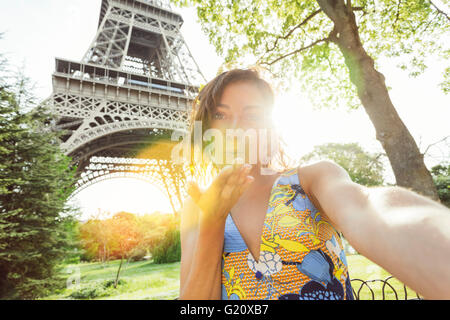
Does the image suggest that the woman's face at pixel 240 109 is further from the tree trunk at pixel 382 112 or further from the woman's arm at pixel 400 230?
the tree trunk at pixel 382 112

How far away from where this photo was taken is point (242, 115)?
1.43 meters

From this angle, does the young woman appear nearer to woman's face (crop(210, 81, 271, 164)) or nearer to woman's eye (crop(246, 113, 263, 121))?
woman's face (crop(210, 81, 271, 164))

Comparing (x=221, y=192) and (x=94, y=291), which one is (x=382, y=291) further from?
(x=94, y=291)

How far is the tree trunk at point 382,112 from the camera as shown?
13.1ft

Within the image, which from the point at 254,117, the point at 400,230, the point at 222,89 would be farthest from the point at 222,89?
the point at 400,230

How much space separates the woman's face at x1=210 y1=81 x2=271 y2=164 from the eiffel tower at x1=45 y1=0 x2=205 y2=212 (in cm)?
1095

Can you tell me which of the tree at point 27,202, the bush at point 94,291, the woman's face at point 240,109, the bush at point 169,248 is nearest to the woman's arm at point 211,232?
the woman's face at point 240,109

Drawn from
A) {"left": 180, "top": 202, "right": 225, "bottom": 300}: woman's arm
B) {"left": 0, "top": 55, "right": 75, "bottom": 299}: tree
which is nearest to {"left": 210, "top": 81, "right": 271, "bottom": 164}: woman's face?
{"left": 180, "top": 202, "right": 225, "bottom": 300}: woman's arm

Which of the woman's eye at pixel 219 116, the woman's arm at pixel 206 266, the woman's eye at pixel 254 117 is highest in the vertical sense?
the woman's eye at pixel 219 116

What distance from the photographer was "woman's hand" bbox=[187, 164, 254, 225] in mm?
787

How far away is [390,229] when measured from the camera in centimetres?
64

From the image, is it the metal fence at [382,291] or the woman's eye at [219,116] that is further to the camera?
the metal fence at [382,291]

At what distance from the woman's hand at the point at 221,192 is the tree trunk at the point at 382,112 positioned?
4389 mm
